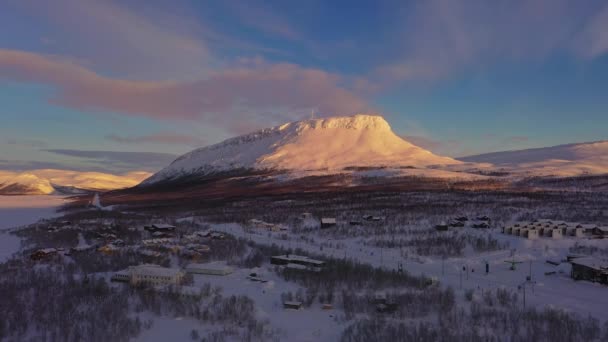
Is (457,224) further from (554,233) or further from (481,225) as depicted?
(554,233)

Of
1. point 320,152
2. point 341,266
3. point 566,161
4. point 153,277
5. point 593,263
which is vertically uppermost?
point 320,152

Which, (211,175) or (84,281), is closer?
(84,281)

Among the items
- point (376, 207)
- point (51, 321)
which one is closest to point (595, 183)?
point (376, 207)

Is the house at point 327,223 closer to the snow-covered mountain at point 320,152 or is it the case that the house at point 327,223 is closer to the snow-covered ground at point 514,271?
the snow-covered ground at point 514,271

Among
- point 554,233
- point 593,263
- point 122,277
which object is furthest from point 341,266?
point 554,233

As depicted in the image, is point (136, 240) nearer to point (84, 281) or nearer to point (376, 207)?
point (84, 281)
